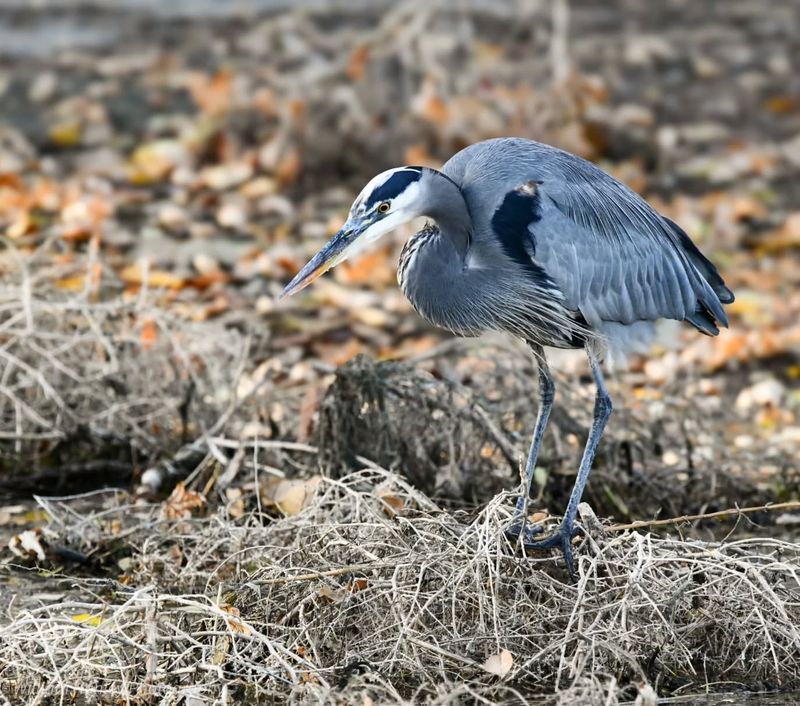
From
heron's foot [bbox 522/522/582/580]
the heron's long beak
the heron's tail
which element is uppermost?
the heron's long beak

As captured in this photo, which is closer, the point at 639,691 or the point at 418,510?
the point at 639,691

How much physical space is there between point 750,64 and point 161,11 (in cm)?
538

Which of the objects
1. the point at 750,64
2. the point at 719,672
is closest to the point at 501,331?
the point at 719,672

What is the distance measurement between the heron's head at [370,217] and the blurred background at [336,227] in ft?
2.79

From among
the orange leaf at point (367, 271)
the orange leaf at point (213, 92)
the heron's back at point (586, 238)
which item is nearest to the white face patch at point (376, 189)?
the heron's back at point (586, 238)

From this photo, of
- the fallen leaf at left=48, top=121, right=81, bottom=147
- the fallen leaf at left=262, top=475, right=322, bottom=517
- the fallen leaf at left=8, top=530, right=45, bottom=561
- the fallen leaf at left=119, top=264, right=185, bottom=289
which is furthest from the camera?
the fallen leaf at left=48, top=121, right=81, bottom=147

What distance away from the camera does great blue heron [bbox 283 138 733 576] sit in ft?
16.8

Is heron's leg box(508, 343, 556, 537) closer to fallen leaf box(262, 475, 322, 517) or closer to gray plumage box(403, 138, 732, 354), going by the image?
gray plumage box(403, 138, 732, 354)

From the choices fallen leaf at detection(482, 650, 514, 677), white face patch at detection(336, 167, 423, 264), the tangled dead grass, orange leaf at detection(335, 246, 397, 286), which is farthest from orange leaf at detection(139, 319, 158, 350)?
fallen leaf at detection(482, 650, 514, 677)

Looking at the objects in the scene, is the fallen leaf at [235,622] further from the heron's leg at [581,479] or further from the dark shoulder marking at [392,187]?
the dark shoulder marking at [392,187]

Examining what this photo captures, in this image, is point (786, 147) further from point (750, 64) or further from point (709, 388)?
point (709, 388)

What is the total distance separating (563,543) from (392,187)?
1350 millimetres

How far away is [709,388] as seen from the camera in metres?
7.25

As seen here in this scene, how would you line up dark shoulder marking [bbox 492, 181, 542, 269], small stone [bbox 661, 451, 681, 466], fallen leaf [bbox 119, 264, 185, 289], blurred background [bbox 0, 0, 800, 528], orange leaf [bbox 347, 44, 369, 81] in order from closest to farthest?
dark shoulder marking [bbox 492, 181, 542, 269] → blurred background [bbox 0, 0, 800, 528] → small stone [bbox 661, 451, 681, 466] → fallen leaf [bbox 119, 264, 185, 289] → orange leaf [bbox 347, 44, 369, 81]
